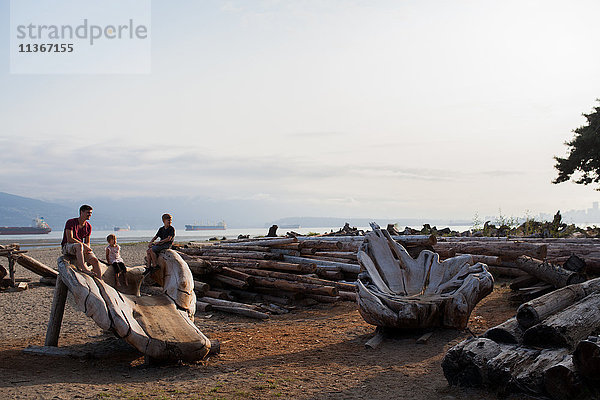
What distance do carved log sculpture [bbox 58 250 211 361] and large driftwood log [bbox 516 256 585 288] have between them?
6.57 m

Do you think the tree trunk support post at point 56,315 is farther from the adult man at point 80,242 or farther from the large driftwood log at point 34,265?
the large driftwood log at point 34,265

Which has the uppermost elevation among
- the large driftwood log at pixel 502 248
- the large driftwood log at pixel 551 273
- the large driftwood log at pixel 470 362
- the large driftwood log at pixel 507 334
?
the large driftwood log at pixel 502 248

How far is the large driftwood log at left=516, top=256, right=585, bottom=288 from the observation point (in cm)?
921

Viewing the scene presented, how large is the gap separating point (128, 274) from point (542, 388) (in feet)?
20.9

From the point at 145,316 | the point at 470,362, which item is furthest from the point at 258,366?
the point at 470,362

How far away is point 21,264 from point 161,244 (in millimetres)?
7187

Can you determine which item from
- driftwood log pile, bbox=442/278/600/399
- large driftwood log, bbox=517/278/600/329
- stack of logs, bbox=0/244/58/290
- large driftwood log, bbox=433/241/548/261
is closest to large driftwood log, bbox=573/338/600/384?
driftwood log pile, bbox=442/278/600/399

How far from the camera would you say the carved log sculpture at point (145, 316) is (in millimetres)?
6293

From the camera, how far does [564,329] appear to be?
527 cm

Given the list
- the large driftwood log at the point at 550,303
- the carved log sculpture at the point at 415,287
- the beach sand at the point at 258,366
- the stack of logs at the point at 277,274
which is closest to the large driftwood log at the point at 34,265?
the stack of logs at the point at 277,274

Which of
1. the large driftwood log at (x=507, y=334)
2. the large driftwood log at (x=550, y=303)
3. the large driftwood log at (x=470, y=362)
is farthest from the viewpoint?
the large driftwood log at (x=550, y=303)

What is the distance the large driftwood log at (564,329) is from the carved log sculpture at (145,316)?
3973 mm

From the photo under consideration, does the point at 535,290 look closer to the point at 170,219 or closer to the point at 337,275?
the point at 337,275

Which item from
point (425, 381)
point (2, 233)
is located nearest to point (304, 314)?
point (425, 381)
